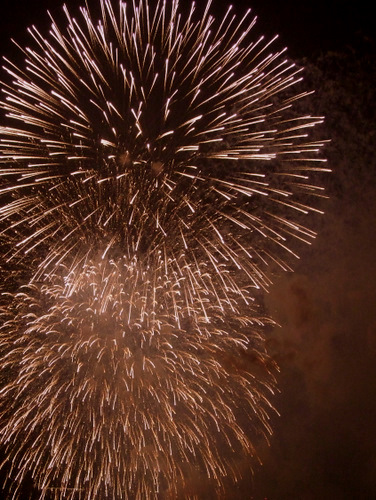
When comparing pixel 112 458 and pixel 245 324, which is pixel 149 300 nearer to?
pixel 245 324

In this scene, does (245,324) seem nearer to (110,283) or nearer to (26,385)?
(110,283)

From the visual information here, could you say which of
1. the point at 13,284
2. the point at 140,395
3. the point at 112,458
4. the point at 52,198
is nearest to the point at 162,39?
the point at 52,198

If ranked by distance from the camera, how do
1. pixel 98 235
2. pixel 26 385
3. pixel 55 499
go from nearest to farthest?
pixel 98 235
pixel 26 385
pixel 55 499

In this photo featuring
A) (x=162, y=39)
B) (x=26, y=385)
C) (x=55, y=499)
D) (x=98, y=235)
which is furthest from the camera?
(x=55, y=499)

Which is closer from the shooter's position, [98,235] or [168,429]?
[98,235]

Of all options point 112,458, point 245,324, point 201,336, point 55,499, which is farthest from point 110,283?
point 55,499

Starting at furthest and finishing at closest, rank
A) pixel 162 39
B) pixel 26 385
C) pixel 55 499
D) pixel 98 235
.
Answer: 1. pixel 55 499
2. pixel 26 385
3. pixel 98 235
4. pixel 162 39

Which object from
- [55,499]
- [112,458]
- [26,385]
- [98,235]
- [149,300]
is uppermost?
[98,235]

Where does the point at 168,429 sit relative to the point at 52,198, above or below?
below

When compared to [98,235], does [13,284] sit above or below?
below
